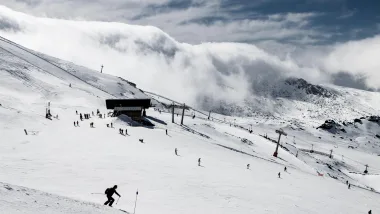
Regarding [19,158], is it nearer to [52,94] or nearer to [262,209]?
[262,209]

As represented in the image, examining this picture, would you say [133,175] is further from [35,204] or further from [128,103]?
[128,103]

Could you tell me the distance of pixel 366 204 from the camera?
42.2 m

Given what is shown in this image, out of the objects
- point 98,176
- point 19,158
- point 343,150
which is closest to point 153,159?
point 98,176

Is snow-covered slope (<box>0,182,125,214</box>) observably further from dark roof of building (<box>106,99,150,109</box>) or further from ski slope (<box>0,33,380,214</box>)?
dark roof of building (<box>106,99,150,109</box>)

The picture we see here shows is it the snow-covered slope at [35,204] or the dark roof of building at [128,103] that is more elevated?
the dark roof of building at [128,103]

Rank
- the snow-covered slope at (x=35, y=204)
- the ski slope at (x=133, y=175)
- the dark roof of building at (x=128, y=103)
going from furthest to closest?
1. the dark roof of building at (x=128, y=103)
2. the ski slope at (x=133, y=175)
3. the snow-covered slope at (x=35, y=204)

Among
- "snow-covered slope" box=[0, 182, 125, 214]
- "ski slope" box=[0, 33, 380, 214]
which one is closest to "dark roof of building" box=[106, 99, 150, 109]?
"ski slope" box=[0, 33, 380, 214]

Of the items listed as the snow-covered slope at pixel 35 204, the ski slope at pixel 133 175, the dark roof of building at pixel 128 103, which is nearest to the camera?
the snow-covered slope at pixel 35 204

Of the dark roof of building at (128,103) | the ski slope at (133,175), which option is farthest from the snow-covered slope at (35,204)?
the dark roof of building at (128,103)

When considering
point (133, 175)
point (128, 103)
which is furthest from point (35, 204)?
point (128, 103)

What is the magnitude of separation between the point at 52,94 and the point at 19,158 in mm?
59818

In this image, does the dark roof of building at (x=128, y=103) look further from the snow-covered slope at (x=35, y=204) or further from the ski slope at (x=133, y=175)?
the snow-covered slope at (x=35, y=204)

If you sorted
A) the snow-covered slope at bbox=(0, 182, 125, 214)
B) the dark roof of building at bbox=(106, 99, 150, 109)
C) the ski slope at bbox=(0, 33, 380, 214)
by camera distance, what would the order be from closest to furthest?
the snow-covered slope at bbox=(0, 182, 125, 214)
the ski slope at bbox=(0, 33, 380, 214)
the dark roof of building at bbox=(106, 99, 150, 109)

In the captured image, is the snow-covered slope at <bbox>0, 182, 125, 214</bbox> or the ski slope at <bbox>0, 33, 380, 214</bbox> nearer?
the snow-covered slope at <bbox>0, 182, 125, 214</bbox>
